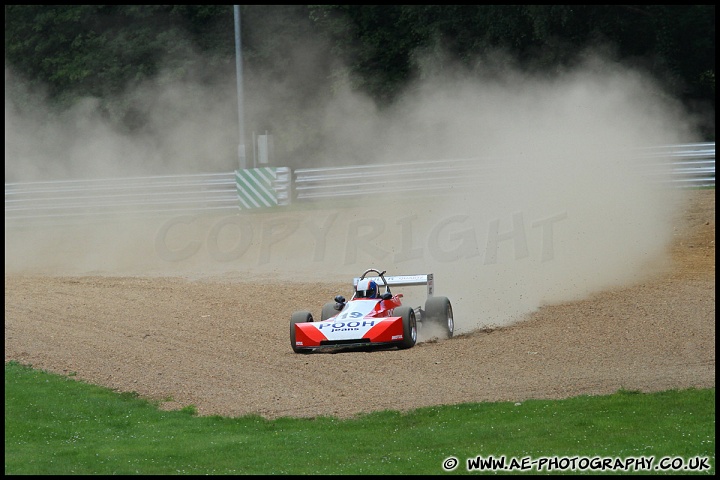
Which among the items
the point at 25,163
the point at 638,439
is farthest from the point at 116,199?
the point at 638,439

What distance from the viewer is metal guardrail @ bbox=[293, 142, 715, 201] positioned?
3028 cm

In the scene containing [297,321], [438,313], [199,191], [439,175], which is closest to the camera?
[297,321]

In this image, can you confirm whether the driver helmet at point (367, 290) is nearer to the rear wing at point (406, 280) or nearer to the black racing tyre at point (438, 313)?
the rear wing at point (406, 280)

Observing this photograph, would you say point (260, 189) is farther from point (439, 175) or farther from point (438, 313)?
point (438, 313)

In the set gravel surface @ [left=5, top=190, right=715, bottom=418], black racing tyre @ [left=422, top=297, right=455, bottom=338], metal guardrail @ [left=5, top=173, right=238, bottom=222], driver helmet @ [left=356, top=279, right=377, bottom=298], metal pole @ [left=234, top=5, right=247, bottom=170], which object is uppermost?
metal pole @ [left=234, top=5, right=247, bottom=170]

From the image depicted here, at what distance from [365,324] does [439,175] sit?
1778 cm

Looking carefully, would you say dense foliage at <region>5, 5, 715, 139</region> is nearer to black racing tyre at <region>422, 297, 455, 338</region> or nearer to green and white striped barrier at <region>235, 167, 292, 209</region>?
green and white striped barrier at <region>235, 167, 292, 209</region>

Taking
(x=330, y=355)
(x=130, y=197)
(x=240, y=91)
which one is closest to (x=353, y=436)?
(x=330, y=355)

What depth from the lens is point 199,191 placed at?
1355 inches

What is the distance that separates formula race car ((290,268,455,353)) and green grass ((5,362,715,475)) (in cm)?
320

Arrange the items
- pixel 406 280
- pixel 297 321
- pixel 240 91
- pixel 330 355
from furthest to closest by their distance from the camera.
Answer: pixel 240 91, pixel 406 280, pixel 297 321, pixel 330 355

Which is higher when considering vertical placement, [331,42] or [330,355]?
[331,42]

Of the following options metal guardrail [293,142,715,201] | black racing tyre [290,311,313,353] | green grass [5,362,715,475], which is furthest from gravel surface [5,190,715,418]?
metal guardrail [293,142,715,201]

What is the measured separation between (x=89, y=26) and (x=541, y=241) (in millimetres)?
27382
